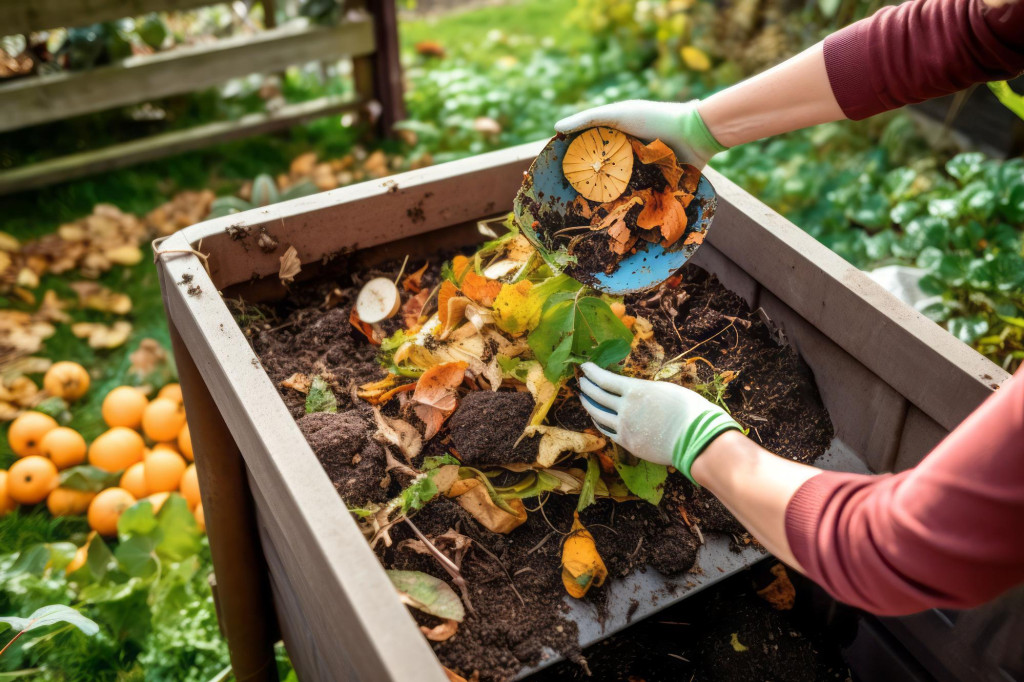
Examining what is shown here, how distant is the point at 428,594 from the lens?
3.73ft

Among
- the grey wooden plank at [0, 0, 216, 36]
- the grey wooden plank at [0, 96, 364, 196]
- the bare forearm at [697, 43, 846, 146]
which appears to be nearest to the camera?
the bare forearm at [697, 43, 846, 146]

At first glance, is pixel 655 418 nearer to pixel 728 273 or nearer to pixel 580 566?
pixel 580 566

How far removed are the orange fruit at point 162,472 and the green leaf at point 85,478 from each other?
4.6 inches

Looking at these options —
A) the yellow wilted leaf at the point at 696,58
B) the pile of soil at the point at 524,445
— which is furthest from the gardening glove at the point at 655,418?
the yellow wilted leaf at the point at 696,58

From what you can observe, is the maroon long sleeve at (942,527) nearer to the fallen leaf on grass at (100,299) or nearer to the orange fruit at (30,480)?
the orange fruit at (30,480)

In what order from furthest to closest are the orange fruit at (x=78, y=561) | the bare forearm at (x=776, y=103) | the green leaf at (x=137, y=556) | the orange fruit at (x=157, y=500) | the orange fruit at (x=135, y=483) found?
1. the orange fruit at (x=135, y=483)
2. the orange fruit at (x=157, y=500)
3. the orange fruit at (x=78, y=561)
4. the green leaf at (x=137, y=556)
5. the bare forearm at (x=776, y=103)

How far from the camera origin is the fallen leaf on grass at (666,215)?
141 cm

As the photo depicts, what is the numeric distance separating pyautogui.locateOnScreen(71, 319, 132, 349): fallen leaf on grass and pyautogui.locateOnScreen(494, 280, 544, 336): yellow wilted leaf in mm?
1884

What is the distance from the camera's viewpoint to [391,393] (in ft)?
4.65

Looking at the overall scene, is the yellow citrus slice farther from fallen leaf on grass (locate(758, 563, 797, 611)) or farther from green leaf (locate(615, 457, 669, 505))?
fallen leaf on grass (locate(758, 563, 797, 611))

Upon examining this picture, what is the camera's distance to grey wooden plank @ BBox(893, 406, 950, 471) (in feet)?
4.01

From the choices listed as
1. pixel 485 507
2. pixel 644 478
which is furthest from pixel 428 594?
pixel 644 478

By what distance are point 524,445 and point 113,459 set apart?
1493 millimetres

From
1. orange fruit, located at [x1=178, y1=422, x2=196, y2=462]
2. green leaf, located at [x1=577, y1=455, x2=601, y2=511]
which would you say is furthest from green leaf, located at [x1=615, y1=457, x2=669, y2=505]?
orange fruit, located at [x1=178, y1=422, x2=196, y2=462]
